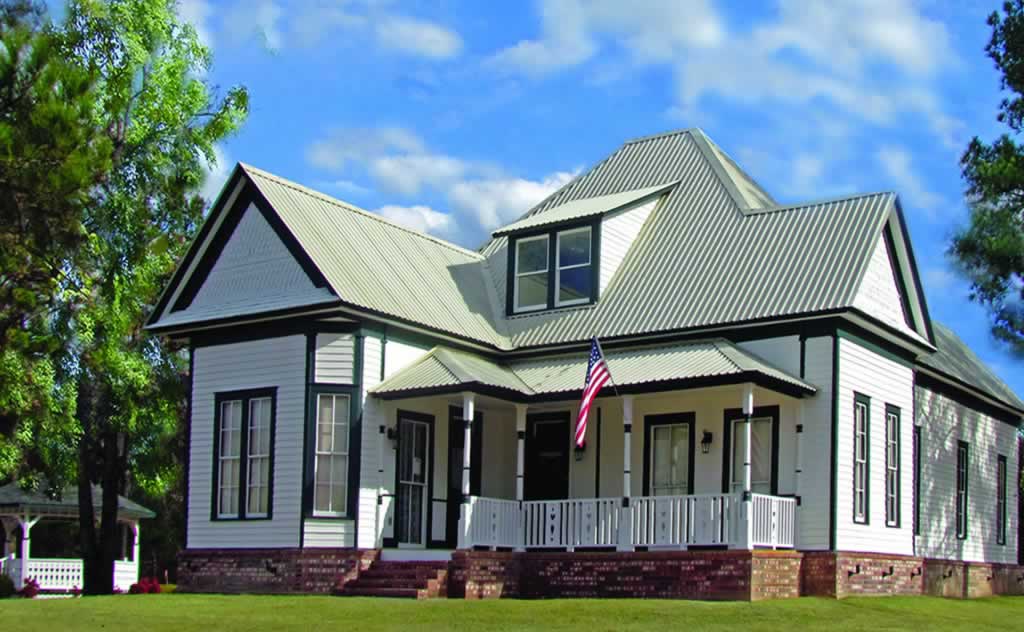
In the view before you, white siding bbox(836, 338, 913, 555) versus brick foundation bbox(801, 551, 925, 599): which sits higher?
white siding bbox(836, 338, 913, 555)

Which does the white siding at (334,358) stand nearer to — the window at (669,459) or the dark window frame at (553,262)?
the dark window frame at (553,262)

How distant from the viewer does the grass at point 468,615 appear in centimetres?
1864

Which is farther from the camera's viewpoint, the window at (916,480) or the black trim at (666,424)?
the window at (916,480)

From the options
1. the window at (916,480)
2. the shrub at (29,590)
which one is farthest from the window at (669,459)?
the shrub at (29,590)

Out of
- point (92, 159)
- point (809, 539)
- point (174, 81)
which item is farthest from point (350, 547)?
point (174, 81)

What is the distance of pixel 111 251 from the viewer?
3362 cm

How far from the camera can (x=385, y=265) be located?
27578 mm

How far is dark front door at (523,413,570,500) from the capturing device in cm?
2719

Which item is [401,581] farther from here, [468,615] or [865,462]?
[865,462]

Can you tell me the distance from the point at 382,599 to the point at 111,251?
14852 millimetres

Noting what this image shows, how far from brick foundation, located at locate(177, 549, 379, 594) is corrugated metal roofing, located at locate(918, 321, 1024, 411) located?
13.0m

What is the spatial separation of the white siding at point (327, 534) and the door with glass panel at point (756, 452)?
6859 mm

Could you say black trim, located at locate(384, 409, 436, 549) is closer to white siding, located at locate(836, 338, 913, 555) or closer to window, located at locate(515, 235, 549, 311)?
window, located at locate(515, 235, 549, 311)

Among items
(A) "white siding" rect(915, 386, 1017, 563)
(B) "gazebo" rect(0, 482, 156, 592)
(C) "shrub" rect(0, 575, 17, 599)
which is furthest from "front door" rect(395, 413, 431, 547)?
(B) "gazebo" rect(0, 482, 156, 592)
